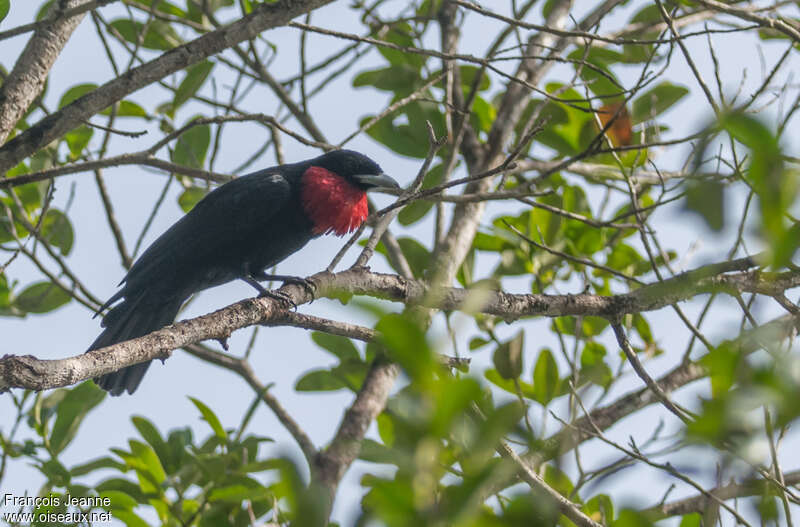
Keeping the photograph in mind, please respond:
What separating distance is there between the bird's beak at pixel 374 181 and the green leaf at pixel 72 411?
5.91 ft

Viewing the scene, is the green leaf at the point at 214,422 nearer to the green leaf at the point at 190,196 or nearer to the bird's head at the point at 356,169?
the bird's head at the point at 356,169

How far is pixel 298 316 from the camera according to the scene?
295 cm

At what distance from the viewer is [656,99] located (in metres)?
4.58

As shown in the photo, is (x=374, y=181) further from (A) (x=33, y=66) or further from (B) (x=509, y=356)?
(A) (x=33, y=66)

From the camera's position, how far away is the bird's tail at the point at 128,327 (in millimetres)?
3982

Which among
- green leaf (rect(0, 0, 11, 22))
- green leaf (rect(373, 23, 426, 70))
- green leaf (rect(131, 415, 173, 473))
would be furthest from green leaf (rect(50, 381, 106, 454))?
green leaf (rect(373, 23, 426, 70))

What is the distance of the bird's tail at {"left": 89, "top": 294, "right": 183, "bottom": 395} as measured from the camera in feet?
13.1

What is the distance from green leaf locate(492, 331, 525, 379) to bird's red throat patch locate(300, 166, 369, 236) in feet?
3.66

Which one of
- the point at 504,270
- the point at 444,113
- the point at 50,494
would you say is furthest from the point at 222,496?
the point at 444,113

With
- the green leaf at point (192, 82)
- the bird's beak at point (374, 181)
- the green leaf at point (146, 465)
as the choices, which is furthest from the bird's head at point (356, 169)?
the green leaf at point (146, 465)

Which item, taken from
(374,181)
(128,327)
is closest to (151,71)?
(128,327)

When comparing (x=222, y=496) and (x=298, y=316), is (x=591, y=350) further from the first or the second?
(x=222, y=496)

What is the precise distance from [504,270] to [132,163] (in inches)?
83.3

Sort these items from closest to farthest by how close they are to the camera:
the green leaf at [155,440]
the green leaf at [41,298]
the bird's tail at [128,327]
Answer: the green leaf at [155,440], the bird's tail at [128,327], the green leaf at [41,298]
